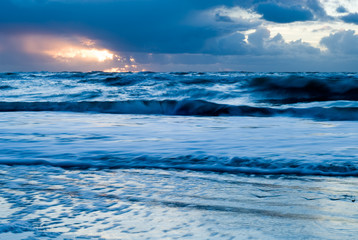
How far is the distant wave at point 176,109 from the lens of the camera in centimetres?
730

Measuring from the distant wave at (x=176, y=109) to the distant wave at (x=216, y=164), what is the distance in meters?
4.69

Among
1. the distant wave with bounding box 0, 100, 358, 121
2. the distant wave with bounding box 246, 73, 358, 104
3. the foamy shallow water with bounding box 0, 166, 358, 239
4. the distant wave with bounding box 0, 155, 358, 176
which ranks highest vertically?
the distant wave with bounding box 246, 73, 358, 104

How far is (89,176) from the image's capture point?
2.21 m

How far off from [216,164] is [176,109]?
6133 mm

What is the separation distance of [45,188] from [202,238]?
3.20 feet

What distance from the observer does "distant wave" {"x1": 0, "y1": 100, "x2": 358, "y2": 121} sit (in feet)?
24.0

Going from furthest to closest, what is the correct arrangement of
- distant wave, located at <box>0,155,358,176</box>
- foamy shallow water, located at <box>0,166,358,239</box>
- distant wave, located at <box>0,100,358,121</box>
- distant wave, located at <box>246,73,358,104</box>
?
distant wave, located at <box>246,73,358,104</box> → distant wave, located at <box>0,100,358,121</box> → distant wave, located at <box>0,155,358,176</box> → foamy shallow water, located at <box>0,166,358,239</box>

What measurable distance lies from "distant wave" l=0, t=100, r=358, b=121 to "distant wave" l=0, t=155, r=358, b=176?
4.69m

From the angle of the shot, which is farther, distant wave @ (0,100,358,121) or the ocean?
distant wave @ (0,100,358,121)

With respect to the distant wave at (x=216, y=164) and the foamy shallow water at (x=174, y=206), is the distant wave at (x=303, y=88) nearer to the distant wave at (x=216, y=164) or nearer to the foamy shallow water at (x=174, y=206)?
the distant wave at (x=216, y=164)

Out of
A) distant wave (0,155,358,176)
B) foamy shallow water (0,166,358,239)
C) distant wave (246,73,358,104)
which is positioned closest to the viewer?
foamy shallow water (0,166,358,239)

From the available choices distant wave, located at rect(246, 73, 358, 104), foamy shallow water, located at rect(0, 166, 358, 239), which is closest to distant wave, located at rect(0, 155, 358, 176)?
foamy shallow water, located at rect(0, 166, 358, 239)

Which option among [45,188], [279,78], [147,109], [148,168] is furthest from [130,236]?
[279,78]

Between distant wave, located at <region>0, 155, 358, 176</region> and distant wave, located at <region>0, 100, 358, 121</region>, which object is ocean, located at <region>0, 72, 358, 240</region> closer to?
distant wave, located at <region>0, 155, 358, 176</region>
